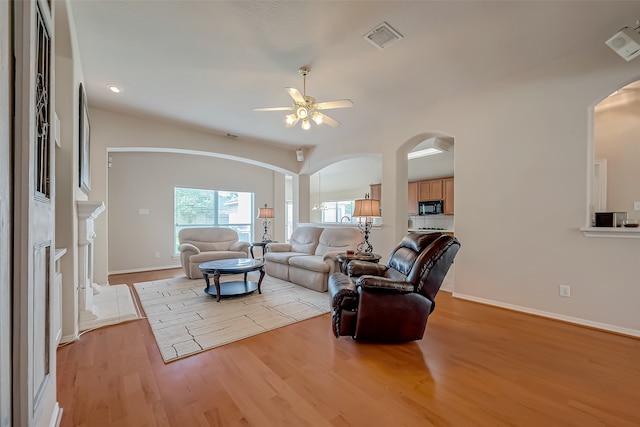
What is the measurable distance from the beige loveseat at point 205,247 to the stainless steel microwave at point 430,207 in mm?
4742

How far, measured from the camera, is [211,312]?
3113 mm

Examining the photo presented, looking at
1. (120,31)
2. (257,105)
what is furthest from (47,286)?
(257,105)

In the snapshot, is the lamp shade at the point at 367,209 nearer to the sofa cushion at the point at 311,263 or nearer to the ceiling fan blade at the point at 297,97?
the sofa cushion at the point at 311,263

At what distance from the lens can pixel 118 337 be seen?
2.53 m

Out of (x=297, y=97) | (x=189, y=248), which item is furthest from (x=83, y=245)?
(x=297, y=97)

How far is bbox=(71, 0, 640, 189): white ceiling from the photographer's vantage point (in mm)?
2201

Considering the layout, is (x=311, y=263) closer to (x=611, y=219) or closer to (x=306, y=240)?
(x=306, y=240)

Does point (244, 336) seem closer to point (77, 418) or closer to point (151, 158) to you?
point (77, 418)

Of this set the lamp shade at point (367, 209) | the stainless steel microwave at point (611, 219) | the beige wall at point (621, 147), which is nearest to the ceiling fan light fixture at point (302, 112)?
the lamp shade at point (367, 209)

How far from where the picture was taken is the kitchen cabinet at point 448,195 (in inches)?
266

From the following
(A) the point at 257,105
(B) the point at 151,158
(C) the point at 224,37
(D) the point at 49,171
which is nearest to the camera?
(D) the point at 49,171

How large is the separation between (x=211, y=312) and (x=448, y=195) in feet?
19.8

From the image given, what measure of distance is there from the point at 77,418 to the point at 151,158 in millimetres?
5479

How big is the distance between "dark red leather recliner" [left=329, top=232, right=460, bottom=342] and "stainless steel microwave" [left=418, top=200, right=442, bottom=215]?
501 cm
